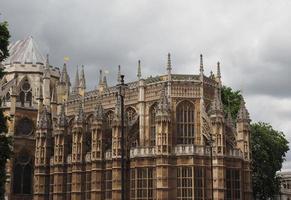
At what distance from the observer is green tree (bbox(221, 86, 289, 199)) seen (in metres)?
62.5

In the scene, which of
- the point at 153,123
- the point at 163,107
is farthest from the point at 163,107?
the point at 153,123

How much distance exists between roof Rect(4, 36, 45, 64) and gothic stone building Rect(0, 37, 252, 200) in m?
9.51

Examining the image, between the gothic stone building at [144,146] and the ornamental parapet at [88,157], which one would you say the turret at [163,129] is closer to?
the gothic stone building at [144,146]

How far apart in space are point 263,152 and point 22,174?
29507mm

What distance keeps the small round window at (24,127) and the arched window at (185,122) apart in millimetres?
23823

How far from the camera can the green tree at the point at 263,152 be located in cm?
6253

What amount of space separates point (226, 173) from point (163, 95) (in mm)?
9328

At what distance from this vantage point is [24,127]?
67812 millimetres

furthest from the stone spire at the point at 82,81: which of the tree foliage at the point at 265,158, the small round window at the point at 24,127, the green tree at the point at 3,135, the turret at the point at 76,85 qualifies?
the green tree at the point at 3,135

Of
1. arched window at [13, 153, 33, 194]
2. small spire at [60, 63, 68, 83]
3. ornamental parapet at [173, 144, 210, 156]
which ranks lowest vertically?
arched window at [13, 153, 33, 194]

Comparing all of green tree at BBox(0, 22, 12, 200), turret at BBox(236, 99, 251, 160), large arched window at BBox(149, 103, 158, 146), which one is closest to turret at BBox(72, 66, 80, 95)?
large arched window at BBox(149, 103, 158, 146)

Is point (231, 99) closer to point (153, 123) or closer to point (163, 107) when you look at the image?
point (153, 123)

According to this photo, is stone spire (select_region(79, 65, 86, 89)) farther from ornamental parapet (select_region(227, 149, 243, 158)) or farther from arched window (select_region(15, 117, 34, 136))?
ornamental parapet (select_region(227, 149, 243, 158))

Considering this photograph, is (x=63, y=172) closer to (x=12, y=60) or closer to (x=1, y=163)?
(x=12, y=60)
